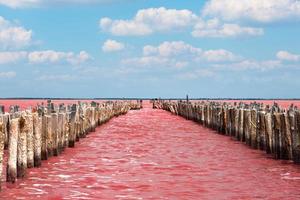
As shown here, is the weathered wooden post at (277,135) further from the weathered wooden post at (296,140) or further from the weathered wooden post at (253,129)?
the weathered wooden post at (253,129)

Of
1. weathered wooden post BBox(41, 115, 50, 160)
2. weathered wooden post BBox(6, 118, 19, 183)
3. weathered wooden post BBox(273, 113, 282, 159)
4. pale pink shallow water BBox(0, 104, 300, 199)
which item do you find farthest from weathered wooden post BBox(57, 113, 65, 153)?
weathered wooden post BBox(273, 113, 282, 159)

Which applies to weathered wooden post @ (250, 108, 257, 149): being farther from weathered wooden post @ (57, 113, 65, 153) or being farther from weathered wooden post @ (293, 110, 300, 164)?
weathered wooden post @ (57, 113, 65, 153)

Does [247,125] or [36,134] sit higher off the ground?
[36,134]

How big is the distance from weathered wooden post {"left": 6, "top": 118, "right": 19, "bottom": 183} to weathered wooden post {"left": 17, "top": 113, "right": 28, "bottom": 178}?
47 cm

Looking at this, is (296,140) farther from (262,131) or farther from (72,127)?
(72,127)

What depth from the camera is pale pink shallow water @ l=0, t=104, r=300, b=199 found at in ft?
31.2

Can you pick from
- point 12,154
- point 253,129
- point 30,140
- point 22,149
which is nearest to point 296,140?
point 253,129

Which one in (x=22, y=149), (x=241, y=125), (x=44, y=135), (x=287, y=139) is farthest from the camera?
(x=241, y=125)

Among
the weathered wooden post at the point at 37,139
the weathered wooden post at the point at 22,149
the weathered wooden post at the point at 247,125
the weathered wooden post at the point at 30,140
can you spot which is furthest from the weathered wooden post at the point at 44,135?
the weathered wooden post at the point at 247,125

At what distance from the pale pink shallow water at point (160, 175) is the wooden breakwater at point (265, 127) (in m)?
0.36

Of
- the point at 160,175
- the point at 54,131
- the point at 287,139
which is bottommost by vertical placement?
the point at 160,175

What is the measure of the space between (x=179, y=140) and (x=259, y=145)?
186 inches

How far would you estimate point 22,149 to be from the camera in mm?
10891

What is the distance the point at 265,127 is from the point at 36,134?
6.43 meters
